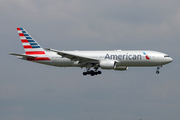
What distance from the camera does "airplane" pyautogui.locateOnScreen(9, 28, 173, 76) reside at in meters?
64.6

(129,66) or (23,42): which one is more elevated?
(23,42)

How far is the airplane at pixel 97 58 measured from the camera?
6462cm

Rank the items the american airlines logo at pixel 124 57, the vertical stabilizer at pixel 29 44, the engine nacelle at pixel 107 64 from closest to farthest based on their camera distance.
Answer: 1. the engine nacelle at pixel 107 64
2. the american airlines logo at pixel 124 57
3. the vertical stabilizer at pixel 29 44

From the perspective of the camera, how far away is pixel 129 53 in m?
65.6

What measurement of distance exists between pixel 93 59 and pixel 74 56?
391 cm

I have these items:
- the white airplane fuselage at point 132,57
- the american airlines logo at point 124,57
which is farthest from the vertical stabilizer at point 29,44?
the american airlines logo at point 124,57

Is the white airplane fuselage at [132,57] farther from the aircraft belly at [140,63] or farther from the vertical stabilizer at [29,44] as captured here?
the vertical stabilizer at [29,44]

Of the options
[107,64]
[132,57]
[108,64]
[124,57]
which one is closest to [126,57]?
[124,57]

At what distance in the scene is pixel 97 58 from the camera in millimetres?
67312

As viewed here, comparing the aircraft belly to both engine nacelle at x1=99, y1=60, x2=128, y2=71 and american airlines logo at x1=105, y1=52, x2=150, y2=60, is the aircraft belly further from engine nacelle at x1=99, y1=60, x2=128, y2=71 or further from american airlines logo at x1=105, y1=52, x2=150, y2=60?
engine nacelle at x1=99, y1=60, x2=128, y2=71

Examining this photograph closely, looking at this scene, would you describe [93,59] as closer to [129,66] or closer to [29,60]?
[129,66]

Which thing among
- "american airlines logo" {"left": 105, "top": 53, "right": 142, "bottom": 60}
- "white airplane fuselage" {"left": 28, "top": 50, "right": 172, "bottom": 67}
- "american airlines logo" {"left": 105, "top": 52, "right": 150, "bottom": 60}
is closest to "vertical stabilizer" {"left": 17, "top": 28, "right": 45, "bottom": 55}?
"white airplane fuselage" {"left": 28, "top": 50, "right": 172, "bottom": 67}

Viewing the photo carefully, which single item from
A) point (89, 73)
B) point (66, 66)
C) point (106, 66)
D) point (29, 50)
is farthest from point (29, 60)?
point (106, 66)

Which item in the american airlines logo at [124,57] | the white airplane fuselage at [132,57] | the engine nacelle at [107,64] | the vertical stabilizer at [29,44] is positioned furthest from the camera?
the vertical stabilizer at [29,44]
